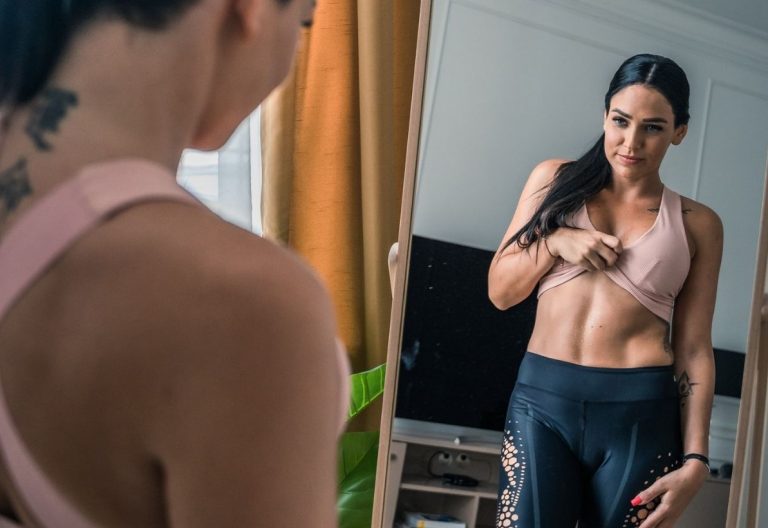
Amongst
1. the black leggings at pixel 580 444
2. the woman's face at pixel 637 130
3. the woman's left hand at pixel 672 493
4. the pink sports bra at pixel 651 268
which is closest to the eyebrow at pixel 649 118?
the woman's face at pixel 637 130

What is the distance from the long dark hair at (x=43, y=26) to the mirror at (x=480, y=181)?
988 mm

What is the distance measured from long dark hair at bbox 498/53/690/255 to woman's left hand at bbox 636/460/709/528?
521 mm

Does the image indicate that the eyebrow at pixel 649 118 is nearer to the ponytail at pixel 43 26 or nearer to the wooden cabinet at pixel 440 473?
the wooden cabinet at pixel 440 473

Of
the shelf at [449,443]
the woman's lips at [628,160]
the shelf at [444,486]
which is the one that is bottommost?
the shelf at [444,486]

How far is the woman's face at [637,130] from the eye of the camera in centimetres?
159

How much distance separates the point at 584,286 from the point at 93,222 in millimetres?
1180

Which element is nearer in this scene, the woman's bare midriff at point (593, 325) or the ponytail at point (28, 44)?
the ponytail at point (28, 44)

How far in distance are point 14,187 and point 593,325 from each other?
3.84 ft

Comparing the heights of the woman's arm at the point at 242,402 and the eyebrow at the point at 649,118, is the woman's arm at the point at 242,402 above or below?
below

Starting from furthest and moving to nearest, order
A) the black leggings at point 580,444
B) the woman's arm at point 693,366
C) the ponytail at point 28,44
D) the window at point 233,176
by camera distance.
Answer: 1. the window at point 233,176
2. the woman's arm at point 693,366
3. the black leggings at point 580,444
4. the ponytail at point 28,44

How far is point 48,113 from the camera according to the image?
0.54 m

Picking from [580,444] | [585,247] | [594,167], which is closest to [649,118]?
[594,167]

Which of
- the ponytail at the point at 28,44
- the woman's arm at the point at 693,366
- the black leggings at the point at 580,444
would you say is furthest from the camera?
the woman's arm at the point at 693,366

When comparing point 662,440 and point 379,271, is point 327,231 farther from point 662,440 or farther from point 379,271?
point 662,440
